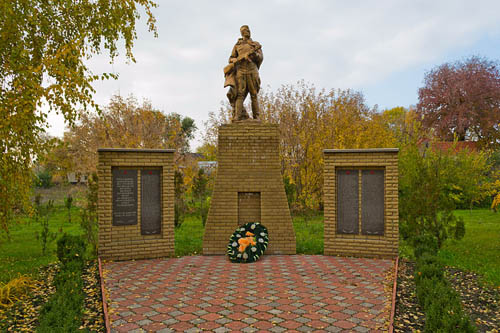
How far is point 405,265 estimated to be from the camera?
25.5ft

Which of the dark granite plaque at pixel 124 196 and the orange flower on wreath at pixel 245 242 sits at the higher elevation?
the dark granite plaque at pixel 124 196

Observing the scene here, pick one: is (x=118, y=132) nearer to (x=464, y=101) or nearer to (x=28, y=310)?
(x=28, y=310)

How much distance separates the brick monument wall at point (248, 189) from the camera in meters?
Result: 8.70

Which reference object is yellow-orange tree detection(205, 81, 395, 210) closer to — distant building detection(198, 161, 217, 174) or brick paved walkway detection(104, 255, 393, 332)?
distant building detection(198, 161, 217, 174)

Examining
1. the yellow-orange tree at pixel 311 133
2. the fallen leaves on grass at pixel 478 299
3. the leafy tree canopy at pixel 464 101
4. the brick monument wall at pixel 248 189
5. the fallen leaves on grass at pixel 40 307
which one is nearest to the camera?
the fallen leaves on grass at pixel 40 307

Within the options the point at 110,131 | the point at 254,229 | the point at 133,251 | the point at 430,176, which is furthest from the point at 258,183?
the point at 110,131

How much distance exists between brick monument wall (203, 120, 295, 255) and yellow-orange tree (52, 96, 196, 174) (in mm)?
13297

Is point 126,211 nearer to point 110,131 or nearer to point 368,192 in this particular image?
point 368,192

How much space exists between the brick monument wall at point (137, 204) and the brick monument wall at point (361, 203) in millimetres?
3668

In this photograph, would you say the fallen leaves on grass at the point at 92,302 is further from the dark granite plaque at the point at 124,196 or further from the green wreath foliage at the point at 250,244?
the green wreath foliage at the point at 250,244

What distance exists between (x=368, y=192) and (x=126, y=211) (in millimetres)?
5464

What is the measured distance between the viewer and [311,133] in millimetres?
18734

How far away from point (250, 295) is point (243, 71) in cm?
535

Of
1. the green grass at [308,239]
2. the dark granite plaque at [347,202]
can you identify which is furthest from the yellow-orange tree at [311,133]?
the dark granite plaque at [347,202]
